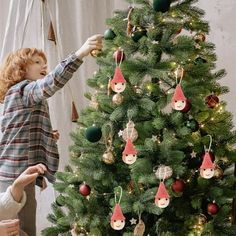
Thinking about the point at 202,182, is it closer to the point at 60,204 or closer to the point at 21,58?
the point at 60,204

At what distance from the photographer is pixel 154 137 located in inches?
54.9

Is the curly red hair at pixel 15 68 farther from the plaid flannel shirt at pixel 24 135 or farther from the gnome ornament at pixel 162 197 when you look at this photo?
the gnome ornament at pixel 162 197

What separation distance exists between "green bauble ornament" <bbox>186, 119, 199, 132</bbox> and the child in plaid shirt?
0.73 metres

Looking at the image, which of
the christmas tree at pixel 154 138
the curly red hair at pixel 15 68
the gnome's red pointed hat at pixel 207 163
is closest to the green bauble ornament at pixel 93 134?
the christmas tree at pixel 154 138

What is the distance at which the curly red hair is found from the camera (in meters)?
1.93

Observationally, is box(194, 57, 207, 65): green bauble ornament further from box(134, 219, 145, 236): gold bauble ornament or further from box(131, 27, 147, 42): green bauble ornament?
box(134, 219, 145, 236): gold bauble ornament

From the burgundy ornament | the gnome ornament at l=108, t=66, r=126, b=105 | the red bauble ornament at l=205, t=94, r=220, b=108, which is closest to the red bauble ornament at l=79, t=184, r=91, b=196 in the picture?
the burgundy ornament

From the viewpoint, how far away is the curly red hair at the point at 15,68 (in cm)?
193

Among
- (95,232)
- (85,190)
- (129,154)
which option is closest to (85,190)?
(85,190)

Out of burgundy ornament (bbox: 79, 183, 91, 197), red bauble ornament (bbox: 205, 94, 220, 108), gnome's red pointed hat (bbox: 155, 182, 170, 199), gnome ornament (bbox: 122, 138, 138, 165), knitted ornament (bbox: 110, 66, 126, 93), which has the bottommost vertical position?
burgundy ornament (bbox: 79, 183, 91, 197)

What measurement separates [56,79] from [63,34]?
2.52ft

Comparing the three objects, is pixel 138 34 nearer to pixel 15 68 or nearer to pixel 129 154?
pixel 129 154

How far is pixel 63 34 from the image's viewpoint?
2441 millimetres

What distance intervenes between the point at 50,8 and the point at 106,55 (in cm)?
98
